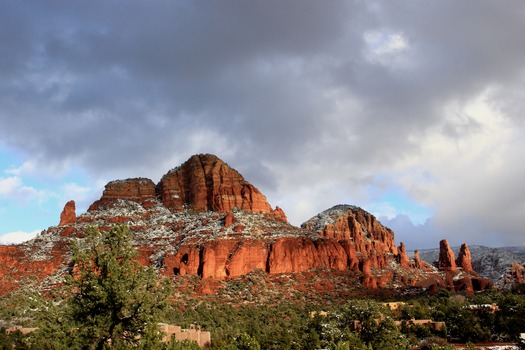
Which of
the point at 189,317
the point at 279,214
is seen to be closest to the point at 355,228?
the point at 279,214

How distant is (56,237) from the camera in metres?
116

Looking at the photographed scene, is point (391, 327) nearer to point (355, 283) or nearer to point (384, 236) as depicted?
point (355, 283)

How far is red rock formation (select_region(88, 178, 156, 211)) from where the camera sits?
452 ft

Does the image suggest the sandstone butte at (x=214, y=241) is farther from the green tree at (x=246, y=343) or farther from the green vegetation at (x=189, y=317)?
the green tree at (x=246, y=343)

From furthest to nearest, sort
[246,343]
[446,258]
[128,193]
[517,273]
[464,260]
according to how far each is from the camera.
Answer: [464,260]
[446,258]
[517,273]
[128,193]
[246,343]

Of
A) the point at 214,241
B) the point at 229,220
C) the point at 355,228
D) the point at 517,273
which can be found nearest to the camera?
the point at 214,241

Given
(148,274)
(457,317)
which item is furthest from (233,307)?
(148,274)

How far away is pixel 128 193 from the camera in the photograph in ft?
463

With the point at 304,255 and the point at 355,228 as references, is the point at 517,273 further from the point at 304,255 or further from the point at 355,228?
the point at 304,255

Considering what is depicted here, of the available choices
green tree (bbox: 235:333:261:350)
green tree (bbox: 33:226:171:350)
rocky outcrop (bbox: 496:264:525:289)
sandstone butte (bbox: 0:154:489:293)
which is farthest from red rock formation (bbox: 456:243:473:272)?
green tree (bbox: 33:226:171:350)

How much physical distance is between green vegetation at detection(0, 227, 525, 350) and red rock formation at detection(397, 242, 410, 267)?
4112 cm

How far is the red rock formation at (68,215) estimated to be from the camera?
124831mm

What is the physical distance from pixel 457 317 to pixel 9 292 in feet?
235

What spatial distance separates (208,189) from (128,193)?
21218mm
